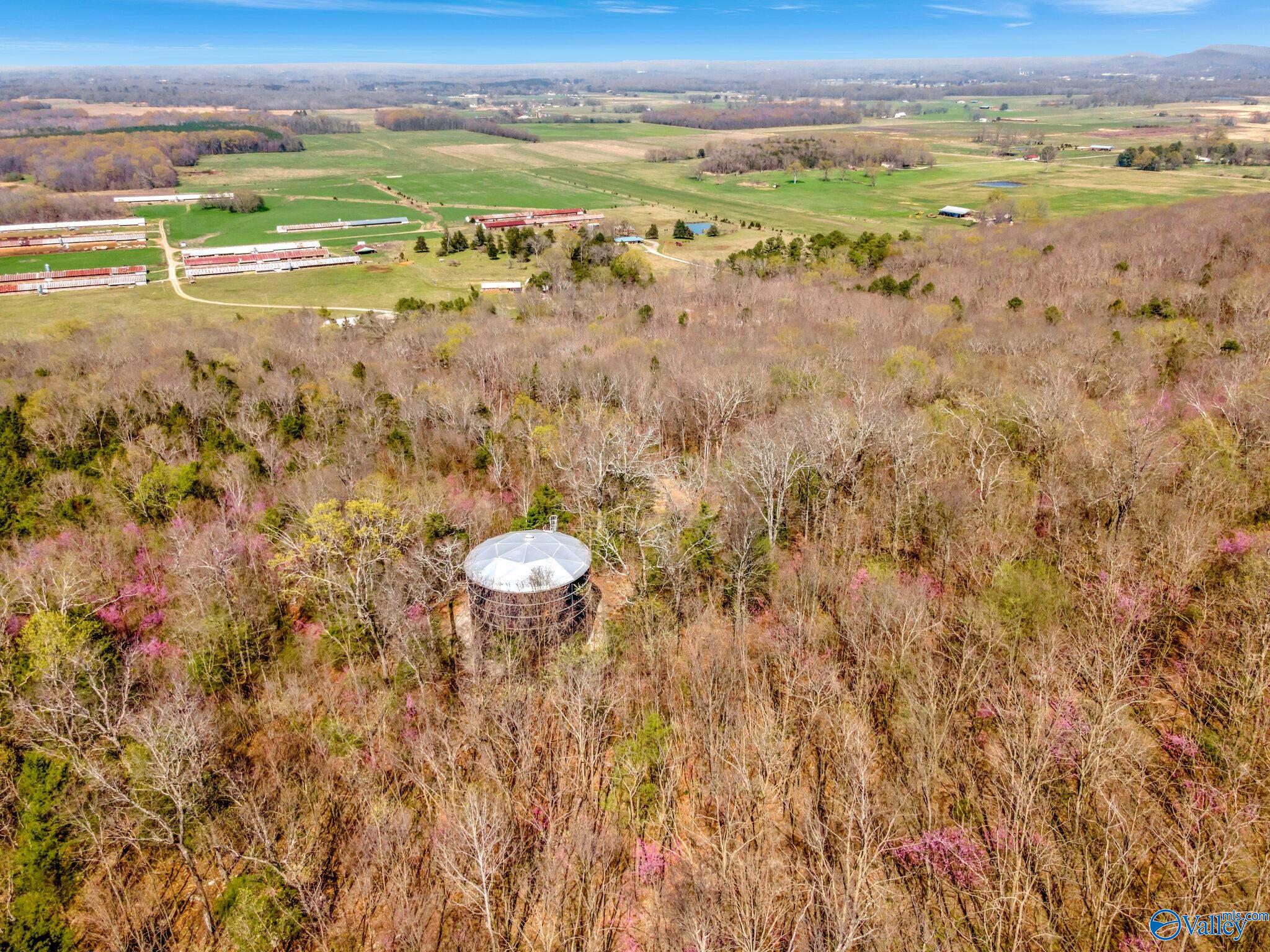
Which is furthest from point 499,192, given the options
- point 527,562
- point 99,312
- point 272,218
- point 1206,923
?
point 1206,923

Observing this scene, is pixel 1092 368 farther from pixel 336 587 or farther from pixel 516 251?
pixel 516 251

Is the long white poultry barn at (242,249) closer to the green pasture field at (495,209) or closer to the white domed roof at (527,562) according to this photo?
the green pasture field at (495,209)

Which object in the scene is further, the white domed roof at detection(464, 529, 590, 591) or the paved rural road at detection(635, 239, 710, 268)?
the paved rural road at detection(635, 239, 710, 268)

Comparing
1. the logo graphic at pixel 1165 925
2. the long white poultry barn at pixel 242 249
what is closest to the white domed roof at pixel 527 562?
the logo graphic at pixel 1165 925

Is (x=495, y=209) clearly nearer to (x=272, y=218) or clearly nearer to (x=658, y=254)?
(x=272, y=218)

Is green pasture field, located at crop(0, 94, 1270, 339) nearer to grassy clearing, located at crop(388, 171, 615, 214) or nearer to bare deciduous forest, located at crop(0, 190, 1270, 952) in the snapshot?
grassy clearing, located at crop(388, 171, 615, 214)

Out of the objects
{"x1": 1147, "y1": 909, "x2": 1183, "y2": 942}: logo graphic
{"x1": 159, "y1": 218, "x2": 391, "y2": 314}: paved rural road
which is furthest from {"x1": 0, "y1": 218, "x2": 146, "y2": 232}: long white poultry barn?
{"x1": 1147, "y1": 909, "x2": 1183, "y2": 942}: logo graphic
